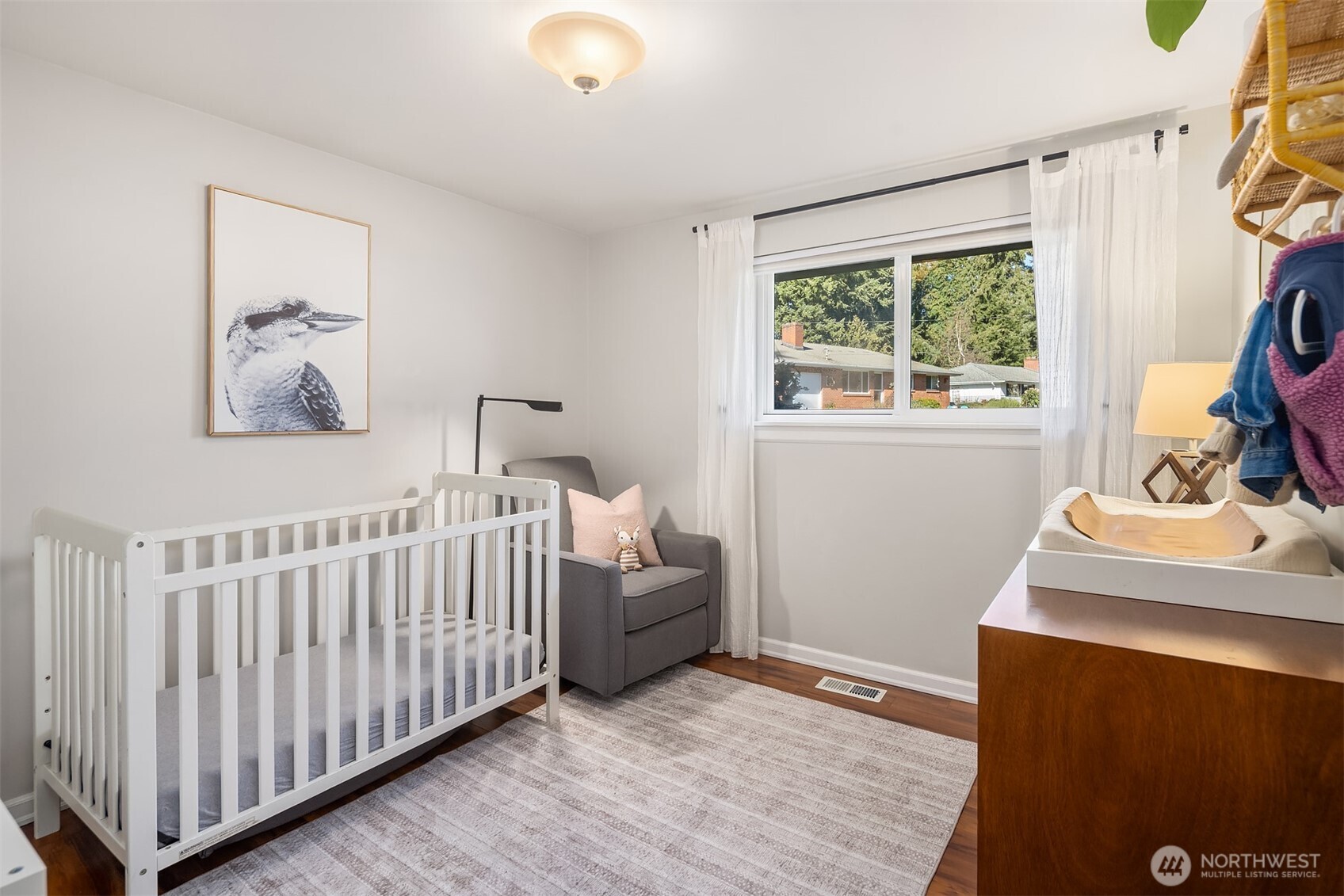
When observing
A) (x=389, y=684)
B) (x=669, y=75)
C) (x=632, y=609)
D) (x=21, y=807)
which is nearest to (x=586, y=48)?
(x=669, y=75)

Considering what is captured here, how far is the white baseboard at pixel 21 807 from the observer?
1.96 meters

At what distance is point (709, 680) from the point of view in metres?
3.03

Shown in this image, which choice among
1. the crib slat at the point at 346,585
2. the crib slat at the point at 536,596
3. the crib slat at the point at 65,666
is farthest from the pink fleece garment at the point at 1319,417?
the crib slat at the point at 346,585

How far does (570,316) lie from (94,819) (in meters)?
2.97

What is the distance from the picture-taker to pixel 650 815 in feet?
6.54

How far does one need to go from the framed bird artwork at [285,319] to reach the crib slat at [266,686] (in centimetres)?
99

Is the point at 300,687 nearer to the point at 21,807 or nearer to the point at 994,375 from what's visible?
the point at 21,807

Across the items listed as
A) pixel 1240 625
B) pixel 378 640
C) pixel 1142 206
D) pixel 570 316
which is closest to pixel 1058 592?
pixel 1240 625

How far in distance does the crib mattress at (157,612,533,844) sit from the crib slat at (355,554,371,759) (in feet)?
0.14

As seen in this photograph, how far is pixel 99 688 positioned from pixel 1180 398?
308 cm

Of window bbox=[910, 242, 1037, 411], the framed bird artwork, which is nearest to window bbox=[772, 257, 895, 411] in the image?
window bbox=[910, 242, 1037, 411]

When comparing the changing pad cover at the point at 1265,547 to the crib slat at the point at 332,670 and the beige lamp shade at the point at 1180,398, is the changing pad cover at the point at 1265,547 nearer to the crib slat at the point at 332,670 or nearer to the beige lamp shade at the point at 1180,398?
the beige lamp shade at the point at 1180,398

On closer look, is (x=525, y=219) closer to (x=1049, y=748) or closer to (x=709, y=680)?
(x=709, y=680)

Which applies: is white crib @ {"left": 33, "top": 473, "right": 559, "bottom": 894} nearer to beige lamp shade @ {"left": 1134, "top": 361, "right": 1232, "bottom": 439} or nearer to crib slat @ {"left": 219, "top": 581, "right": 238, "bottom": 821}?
crib slat @ {"left": 219, "top": 581, "right": 238, "bottom": 821}
